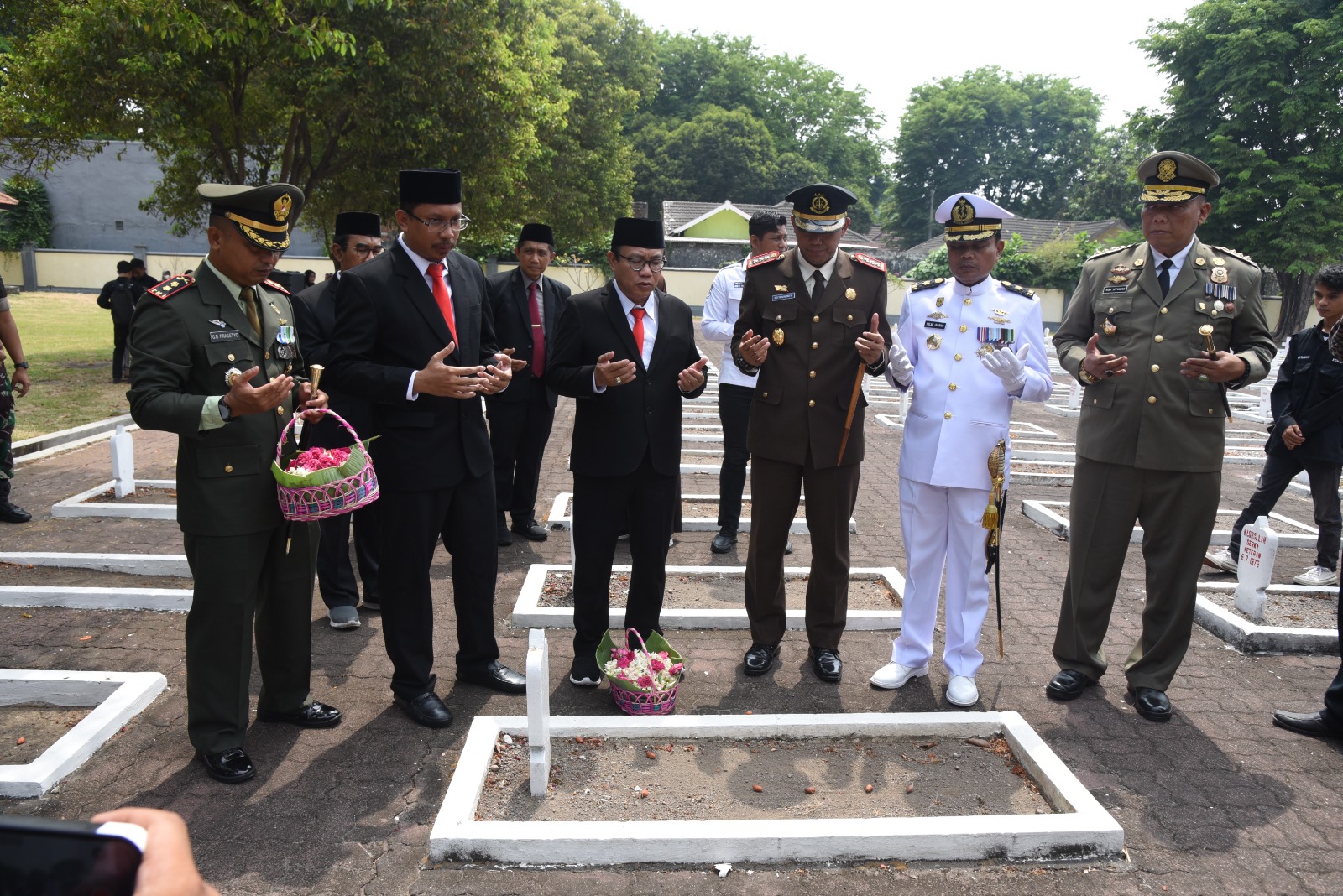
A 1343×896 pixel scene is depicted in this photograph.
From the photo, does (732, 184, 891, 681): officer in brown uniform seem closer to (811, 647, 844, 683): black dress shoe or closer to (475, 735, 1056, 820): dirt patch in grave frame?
(811, 647, 844, 683): black dress shoe

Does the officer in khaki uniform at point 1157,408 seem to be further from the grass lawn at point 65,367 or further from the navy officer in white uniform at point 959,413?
the grass lawn at point 65,367

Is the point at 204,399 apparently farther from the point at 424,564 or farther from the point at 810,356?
the point at 810,356

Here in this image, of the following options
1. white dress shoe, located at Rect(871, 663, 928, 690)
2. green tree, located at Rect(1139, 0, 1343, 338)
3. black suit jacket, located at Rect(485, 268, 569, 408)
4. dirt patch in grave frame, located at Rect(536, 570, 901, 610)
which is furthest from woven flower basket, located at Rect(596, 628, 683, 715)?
green tree, located at Rect(1139, 0, 1343, 338)

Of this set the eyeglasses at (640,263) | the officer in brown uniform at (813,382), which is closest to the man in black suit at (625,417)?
the eyeglasses at (640,263)

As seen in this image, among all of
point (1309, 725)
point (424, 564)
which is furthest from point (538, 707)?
point (1309, 725)

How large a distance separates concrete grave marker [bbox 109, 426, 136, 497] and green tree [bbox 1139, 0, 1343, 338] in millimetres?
34896

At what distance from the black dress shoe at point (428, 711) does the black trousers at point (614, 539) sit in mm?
791

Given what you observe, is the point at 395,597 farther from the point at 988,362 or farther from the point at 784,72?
the point at 784,72

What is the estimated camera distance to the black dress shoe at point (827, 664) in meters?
4.95

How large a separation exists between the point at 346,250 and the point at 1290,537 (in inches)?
311

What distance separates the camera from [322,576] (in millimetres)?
5586

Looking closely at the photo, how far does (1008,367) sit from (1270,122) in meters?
35.9

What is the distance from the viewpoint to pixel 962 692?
4.68 m

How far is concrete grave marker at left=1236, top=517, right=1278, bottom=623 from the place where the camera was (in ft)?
18.8
